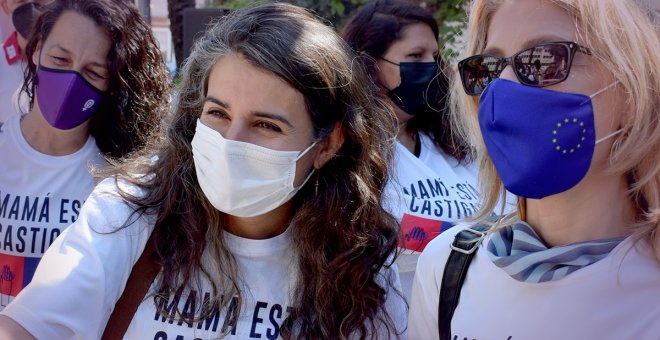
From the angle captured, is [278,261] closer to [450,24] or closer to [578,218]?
[578,218]

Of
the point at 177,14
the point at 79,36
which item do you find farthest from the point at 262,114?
the point at 177,14

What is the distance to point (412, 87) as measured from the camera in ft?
13.2

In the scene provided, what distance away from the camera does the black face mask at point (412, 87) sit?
13.1 feet

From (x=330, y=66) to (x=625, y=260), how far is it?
1.10m

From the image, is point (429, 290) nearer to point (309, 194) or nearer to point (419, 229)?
point (309, 194)

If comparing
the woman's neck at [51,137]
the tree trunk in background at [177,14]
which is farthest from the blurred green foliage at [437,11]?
the woman's neck at [51,137]

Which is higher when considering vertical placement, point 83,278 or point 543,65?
point 543,65

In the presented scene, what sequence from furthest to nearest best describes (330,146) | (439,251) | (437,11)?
(437,11)
(330,146)
(439,251)

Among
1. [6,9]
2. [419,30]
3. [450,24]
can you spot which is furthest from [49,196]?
[450,24]

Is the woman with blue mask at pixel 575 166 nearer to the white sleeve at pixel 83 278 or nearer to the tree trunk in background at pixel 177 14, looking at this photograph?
the white sleeve at pixel 83 278

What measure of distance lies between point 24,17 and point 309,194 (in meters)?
2.41

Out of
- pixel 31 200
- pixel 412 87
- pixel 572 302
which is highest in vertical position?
pixel 572 302

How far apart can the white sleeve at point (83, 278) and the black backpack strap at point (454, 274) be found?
885 mm

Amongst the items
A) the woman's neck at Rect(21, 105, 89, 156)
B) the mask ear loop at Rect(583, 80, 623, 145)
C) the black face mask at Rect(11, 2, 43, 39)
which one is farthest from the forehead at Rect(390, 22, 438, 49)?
the mask ear loop at Rect(583, 80, 623, 145)
